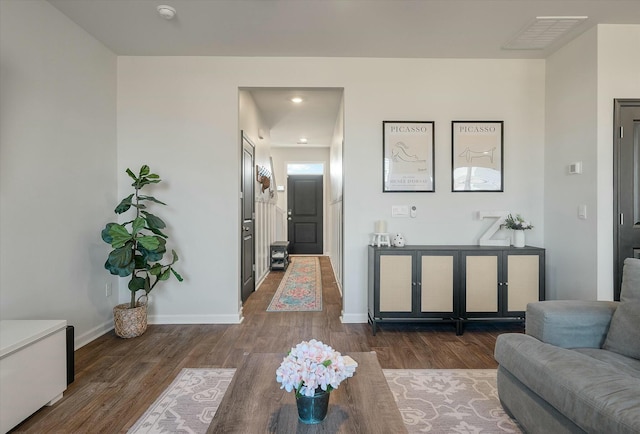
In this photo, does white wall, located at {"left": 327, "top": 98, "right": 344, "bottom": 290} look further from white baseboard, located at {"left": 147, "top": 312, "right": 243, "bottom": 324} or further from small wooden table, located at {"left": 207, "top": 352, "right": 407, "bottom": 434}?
small wooden table, located at {"left": 207, "top": 352, "right": 407, "bottom": 434}

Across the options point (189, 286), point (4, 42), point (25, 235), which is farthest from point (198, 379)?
point (4, 42)

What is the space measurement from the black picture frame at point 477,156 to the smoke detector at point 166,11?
2.78 m

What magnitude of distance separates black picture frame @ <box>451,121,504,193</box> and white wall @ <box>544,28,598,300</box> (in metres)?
0.50

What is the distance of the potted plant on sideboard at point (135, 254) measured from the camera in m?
2.89

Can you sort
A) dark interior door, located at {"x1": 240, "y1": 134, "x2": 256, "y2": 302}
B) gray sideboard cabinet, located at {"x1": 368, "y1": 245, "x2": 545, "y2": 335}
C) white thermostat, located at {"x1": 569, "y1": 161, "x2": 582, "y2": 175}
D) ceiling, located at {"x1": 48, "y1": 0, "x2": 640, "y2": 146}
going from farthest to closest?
dark interior door, located at {"x1": 240, "y1": 134, "x2": 256, "y2": 302}, gray sideboard cabinet, located at {"x1": 368, "y1": 245, "x2": 545, "y2": 335}, white thermostat, located at {"x1": 569, "y1": 161, "x2": 582, "y2": 175}, ceiling, located at {"x1": 48, "y1": 0, "x2": 640, "y2": 146}

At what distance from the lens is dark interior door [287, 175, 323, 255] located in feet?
28.2

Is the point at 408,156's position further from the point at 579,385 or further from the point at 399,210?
the point at 579,385

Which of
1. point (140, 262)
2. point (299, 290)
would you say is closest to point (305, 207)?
point (299, 290)

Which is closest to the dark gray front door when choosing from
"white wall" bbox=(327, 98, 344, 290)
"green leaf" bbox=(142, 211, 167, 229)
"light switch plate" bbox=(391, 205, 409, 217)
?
"light switch plate" bbox=(391, 205, 409, 217)

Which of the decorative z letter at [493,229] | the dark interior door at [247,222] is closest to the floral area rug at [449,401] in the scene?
the decorative z letter at [493,229]

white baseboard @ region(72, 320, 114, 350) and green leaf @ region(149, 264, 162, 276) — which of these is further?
green leaf @ region(149, 264, 162, 276)

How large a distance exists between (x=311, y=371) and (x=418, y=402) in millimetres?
1238

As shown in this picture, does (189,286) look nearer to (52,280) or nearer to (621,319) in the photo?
(52,280)

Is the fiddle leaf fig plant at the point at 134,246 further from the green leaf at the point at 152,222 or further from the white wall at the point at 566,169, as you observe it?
the white wall at the point at 566,169
